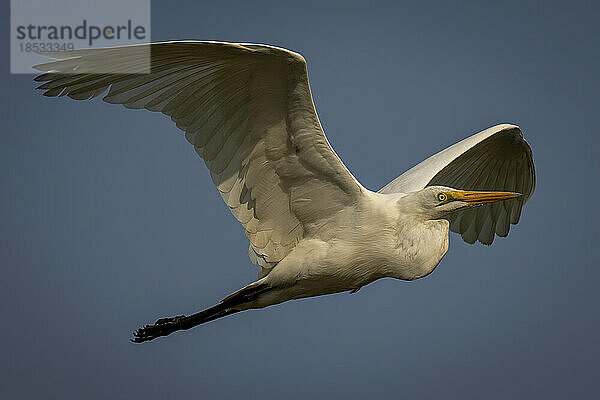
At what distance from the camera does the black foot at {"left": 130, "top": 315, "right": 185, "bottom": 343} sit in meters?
4.79

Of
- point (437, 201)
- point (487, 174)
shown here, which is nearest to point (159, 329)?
point (437, 201)

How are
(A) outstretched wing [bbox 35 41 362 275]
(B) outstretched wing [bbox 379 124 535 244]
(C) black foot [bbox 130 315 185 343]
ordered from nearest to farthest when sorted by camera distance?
1. (A) outstretched wing [bbox 35 41 362 275]
2. (C) black foot [bbox 130 315 185 343]
3. (B) outstretched wing [bbox 379 124 535 244]

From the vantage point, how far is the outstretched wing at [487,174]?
5.22 m

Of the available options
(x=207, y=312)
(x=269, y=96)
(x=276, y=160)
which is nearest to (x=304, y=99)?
(x=269, y=96)

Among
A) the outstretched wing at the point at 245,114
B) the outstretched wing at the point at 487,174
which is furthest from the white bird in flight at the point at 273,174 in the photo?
the outstretched wing at the point at 487,174

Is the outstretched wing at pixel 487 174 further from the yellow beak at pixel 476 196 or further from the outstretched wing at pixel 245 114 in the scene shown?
the outstretched wing at pixel 245 114

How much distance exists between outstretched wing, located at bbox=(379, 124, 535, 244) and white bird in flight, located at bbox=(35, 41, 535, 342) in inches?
21.3

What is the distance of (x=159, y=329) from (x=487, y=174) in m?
2.59

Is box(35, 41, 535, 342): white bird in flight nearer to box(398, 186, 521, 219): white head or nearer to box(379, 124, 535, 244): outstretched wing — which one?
box(398, 186, 521, 219): white head

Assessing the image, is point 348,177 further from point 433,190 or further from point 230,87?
point 230,87

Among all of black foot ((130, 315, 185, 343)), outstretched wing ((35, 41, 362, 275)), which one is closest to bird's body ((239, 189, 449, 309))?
outstretched wing ((35, 41, 362, 275))

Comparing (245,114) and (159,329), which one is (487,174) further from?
(159,329)

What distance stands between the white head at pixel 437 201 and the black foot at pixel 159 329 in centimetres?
161

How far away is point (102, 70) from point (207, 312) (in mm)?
1666
